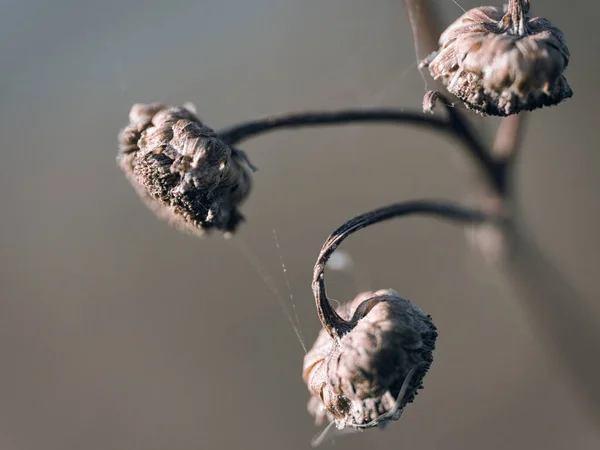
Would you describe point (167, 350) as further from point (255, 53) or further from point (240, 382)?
point (255, 53)

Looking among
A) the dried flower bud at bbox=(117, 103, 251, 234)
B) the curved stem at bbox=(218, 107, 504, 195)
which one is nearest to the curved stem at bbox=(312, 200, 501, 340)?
the curved stem at bbox=(218, 107, 504, 195)

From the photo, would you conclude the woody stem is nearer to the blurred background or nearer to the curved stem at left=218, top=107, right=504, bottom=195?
the curved stem at left=218, top=107, right=504, bottom=195

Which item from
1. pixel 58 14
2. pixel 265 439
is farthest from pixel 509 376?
pixel 58 14

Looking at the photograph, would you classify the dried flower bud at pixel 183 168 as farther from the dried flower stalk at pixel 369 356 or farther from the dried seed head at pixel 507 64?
the dried seed head at pixel 507 64

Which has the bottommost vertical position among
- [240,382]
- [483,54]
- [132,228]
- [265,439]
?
[483,54]

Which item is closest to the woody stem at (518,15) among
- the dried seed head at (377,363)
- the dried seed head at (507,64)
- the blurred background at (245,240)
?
the dried seed head at (507,64)

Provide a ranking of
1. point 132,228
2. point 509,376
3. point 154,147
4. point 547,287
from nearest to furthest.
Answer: point 154,147 → point 547,287 → point 509,376 → point 132,228

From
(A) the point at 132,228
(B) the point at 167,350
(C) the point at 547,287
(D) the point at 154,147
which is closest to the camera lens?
(D) the point at 154,147

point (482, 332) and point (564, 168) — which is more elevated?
point (564, 168)
